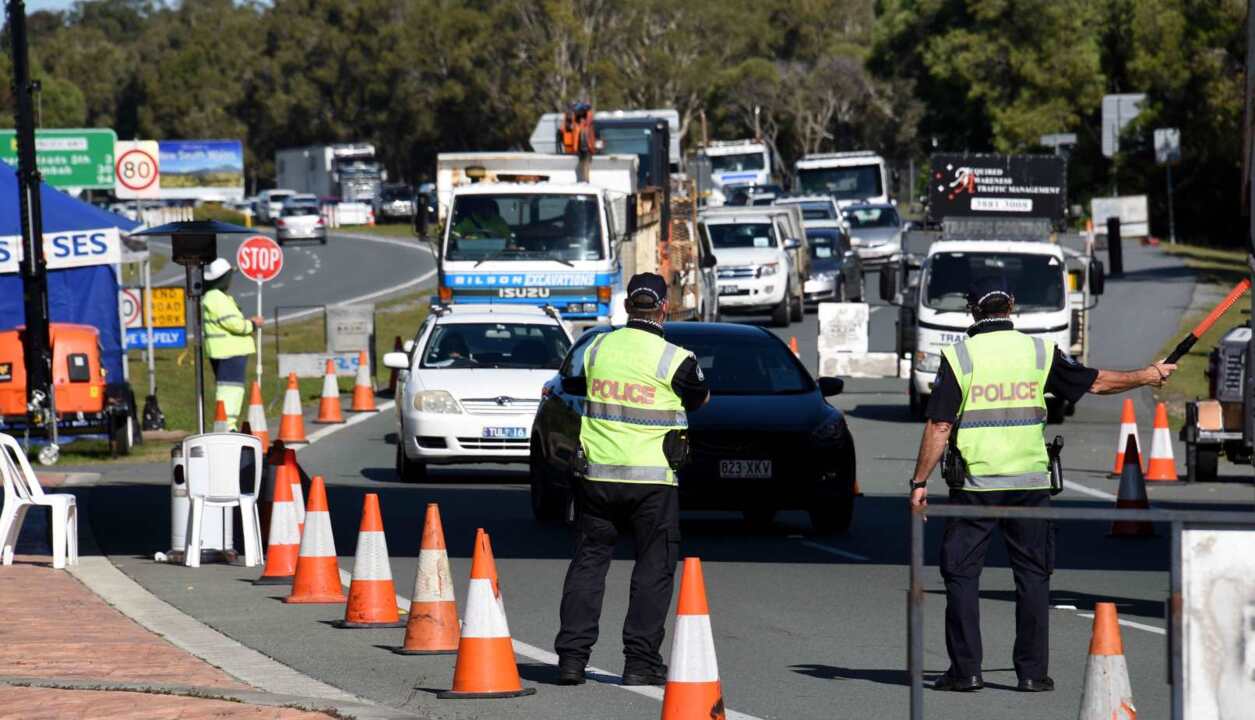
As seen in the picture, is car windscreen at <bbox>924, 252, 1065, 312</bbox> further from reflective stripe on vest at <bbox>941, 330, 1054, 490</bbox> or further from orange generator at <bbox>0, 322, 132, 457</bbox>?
reflective stripe on vest at <bbox>941, 330, 1054, 490</bbox>

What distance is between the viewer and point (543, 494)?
613 inches

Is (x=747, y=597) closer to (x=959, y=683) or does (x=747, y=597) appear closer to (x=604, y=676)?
(x=604, y=676)

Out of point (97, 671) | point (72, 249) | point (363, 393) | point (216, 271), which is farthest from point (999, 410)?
point (363, 393)

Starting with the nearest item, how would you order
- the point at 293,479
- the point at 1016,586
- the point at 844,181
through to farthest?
the point at 1016,586
the point at 293,479
the point at 844,181

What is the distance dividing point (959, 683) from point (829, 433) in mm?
5898

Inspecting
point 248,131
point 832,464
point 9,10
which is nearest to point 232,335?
point 9,10

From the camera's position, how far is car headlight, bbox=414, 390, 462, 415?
18.4 metres

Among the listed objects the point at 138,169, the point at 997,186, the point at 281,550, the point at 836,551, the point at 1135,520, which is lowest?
the point at 836,551

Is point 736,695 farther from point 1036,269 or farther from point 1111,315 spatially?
point 1111,315

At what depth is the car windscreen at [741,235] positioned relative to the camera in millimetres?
39669

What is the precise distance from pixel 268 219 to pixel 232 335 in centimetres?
8258

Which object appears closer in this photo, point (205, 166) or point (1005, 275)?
point (1005, 275)

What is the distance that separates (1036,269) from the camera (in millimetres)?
24766

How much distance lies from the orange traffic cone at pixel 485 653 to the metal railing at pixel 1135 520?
7.42 feet
